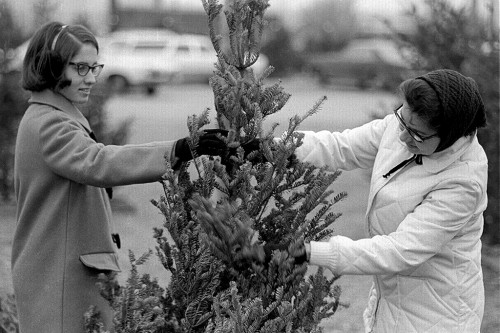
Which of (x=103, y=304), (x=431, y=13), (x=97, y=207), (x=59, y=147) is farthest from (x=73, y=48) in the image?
(x=431, y=13)

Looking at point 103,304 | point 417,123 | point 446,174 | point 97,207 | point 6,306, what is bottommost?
point 6,306

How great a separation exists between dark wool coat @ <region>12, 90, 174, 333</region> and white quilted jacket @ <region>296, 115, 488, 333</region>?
81 centimetres

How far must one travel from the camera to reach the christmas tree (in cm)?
234

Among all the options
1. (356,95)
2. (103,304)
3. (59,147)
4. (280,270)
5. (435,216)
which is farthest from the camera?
(356,95)

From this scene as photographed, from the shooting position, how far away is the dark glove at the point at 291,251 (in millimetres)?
2371

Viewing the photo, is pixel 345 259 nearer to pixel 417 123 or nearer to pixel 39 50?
pixel 417 123

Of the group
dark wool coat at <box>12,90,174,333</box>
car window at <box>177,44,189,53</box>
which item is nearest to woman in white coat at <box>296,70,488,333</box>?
dark wool coat at <box>12,90,174,333</box>

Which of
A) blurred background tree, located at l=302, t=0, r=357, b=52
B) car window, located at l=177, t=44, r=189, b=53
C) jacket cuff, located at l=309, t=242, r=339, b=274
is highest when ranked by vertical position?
jacket cuff, located at l=309, t=242, r=339, b=274

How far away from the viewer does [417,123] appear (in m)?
2.53

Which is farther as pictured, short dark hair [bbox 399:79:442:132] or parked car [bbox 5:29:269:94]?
parked car [bbox 5:29:269:94]

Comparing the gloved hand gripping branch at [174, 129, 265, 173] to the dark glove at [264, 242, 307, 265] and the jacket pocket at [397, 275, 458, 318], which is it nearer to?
the dark glove at [264, 242, 307, 265]

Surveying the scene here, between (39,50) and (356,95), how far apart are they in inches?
1022

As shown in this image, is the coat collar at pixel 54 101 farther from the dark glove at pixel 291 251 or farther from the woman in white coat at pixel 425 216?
the dark glove at pixel 291 251

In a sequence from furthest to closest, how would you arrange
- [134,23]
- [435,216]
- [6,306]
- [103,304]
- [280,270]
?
[134,23]
[6,306]
[103,304]
[435,216]
[280,270]
